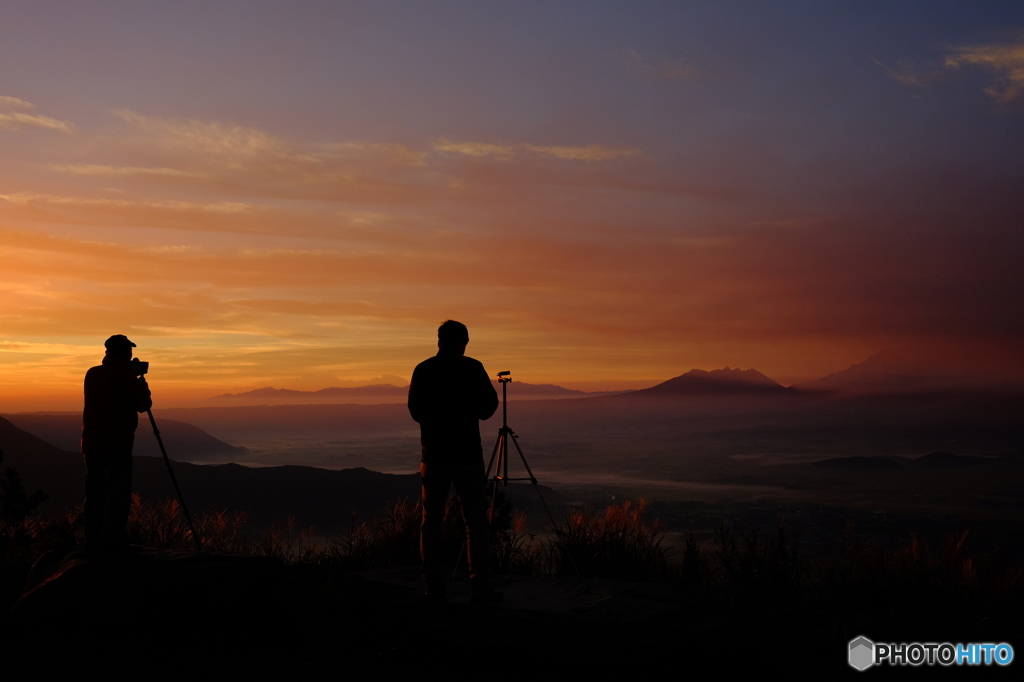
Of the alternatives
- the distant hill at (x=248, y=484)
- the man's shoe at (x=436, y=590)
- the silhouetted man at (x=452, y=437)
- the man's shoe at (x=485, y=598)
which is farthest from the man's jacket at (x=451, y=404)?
the distant hill at (x=248, y=484)

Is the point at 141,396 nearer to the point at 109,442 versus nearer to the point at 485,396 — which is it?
the point at 109,442

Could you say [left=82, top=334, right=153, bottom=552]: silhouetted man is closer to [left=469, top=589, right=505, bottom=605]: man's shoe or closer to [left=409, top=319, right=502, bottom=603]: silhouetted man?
[left=409, top=319, right=502, bottom=603]: silhouetted man

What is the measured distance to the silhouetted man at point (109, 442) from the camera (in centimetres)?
714

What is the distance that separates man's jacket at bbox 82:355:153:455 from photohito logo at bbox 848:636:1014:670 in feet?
21.9

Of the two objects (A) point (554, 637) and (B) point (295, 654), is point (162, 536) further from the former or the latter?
(A) point (554, 637)

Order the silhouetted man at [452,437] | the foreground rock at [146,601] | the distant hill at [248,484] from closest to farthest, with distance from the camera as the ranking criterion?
the foreground rock at [146,601], the silhouetted man at [452,437], the distant hill at [248,484]

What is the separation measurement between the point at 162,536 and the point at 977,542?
366 feet

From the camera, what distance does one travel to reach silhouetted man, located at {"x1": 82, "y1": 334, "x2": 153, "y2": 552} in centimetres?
714

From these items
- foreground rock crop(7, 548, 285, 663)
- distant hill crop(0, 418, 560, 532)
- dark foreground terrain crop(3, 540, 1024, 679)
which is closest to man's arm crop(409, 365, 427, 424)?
dark foreground terrain crop(3, 540, 1024, 679)

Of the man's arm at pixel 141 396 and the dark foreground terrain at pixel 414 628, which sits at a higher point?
the man's arm at pixel 141 396

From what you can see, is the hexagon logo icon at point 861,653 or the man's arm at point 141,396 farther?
the man's arm at point 141,396

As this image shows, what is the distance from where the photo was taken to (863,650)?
16.5 feet

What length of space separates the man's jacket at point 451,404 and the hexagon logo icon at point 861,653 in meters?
3.27

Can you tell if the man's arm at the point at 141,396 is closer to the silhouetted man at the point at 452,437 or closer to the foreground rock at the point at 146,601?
the foreground rock at the point at 146,601
